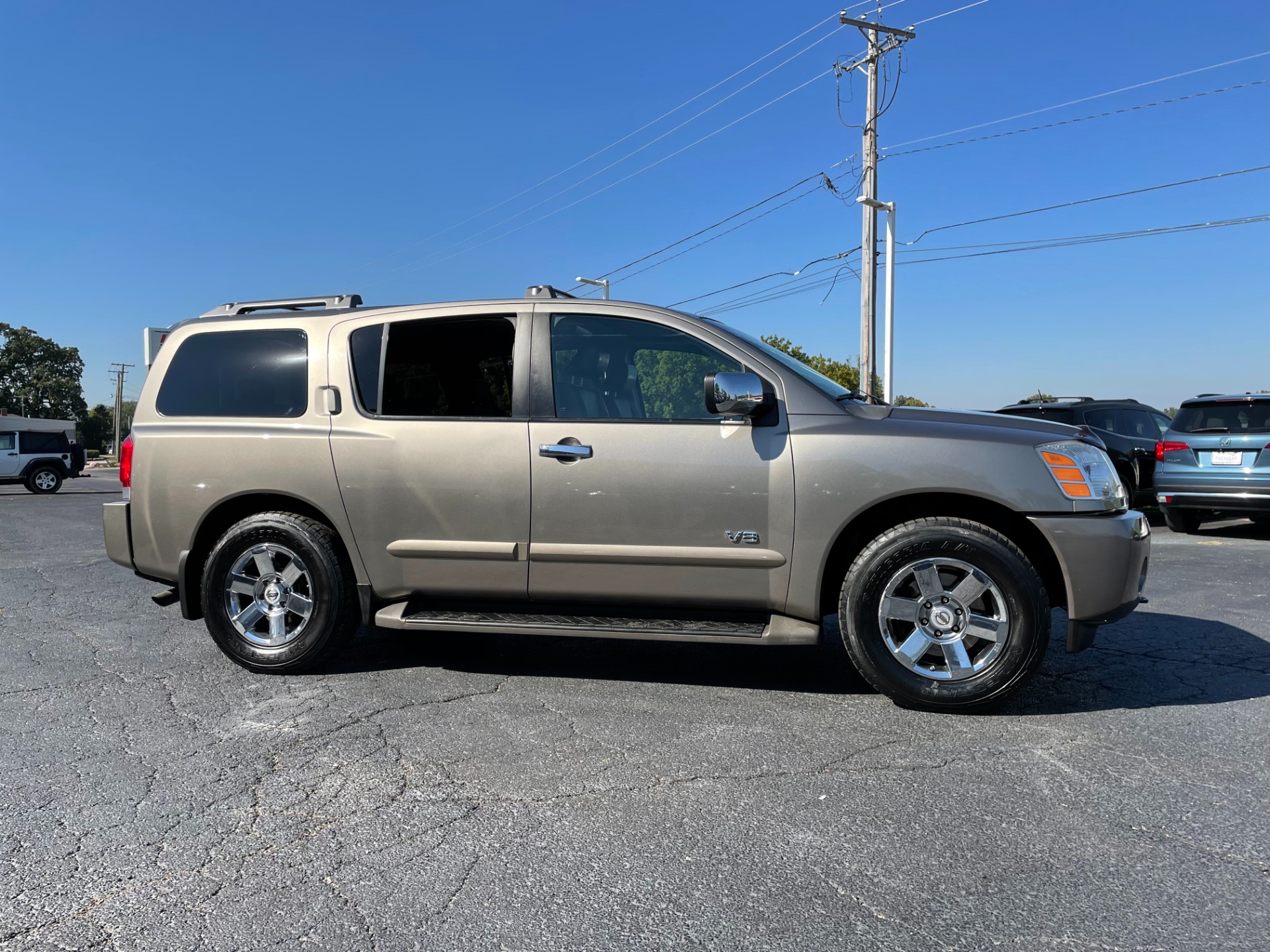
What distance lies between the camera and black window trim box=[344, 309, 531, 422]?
4504mm

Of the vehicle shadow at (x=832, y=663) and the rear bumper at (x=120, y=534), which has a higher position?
the rear bumper at (x=120, y=534)

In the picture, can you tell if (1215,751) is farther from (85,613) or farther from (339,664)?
(85,613)

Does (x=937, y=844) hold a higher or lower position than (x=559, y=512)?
lower

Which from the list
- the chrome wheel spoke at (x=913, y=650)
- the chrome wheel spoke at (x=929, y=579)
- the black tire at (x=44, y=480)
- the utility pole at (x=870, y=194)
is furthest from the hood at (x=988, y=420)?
the black tire at (x=44, y=480)

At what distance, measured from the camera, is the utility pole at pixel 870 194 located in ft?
72.1

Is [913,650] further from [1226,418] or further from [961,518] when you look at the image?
[1226,418]

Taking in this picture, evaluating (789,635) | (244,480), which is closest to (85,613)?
(244,480)

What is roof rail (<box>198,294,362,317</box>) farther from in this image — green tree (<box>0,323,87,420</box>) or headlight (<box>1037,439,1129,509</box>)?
green tree (<box>0,323,87,420</box>)

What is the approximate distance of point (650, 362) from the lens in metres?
4.53

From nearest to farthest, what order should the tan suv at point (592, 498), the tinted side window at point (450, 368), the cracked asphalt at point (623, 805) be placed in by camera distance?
the cracked asphalt at point (623, 805), the tan suv at point (592, 498), the tinted side window at point (450, 368)

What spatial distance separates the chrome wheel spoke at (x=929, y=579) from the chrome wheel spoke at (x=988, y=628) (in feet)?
0.57

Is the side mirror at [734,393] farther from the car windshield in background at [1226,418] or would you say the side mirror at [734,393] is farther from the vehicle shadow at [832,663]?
the car windshield in background at [1226,418]

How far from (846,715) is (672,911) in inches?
70.5

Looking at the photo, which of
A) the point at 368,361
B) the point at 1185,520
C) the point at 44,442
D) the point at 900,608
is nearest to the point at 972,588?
the point at 900,608
